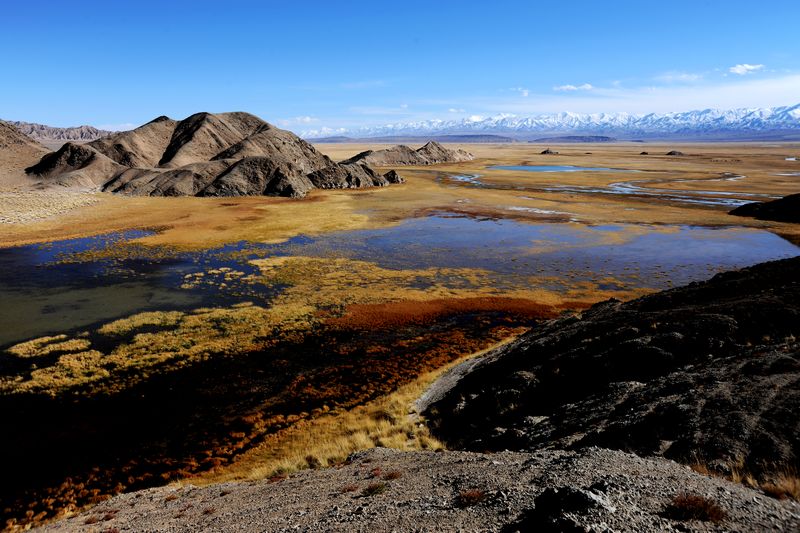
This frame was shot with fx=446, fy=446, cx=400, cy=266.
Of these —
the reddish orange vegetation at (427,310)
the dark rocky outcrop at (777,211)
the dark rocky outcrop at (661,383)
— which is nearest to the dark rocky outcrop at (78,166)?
the reddish orange vegetation at (427,310)

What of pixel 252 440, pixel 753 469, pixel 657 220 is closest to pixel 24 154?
pixel 252 440

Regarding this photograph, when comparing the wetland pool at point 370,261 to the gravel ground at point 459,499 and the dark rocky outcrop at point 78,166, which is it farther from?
the dark rocky outcrop at point 78,166

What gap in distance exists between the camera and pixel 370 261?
42.9m

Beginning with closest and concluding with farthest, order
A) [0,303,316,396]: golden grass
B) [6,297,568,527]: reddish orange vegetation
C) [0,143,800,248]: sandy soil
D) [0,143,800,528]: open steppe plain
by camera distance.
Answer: [6,297,568,527]: reddish orange vegetation → [0,143,800,528]: open steppe plain → [0,303,316,396]: golden grass → [0,143,800,248]: sandy soil

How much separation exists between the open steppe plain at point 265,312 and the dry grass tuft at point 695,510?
888cm

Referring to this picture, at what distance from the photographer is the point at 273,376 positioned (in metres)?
21.8

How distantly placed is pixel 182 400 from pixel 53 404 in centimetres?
527

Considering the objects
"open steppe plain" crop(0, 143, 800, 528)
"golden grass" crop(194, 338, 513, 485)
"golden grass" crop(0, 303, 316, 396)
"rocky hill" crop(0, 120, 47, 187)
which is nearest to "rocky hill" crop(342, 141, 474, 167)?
"rocky hill" crop(0, 120, 47, 187)

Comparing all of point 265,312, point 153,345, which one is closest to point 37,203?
point 265,312

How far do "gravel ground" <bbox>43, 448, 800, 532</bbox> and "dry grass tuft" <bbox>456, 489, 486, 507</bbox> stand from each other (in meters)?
0.02

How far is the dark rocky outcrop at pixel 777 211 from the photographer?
59.9 m

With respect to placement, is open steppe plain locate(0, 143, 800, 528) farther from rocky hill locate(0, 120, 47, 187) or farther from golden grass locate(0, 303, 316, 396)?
rocky hill locate(0, 120, 47, 187)

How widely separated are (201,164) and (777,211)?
335 ft

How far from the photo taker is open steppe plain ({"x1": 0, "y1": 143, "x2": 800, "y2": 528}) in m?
16.5
